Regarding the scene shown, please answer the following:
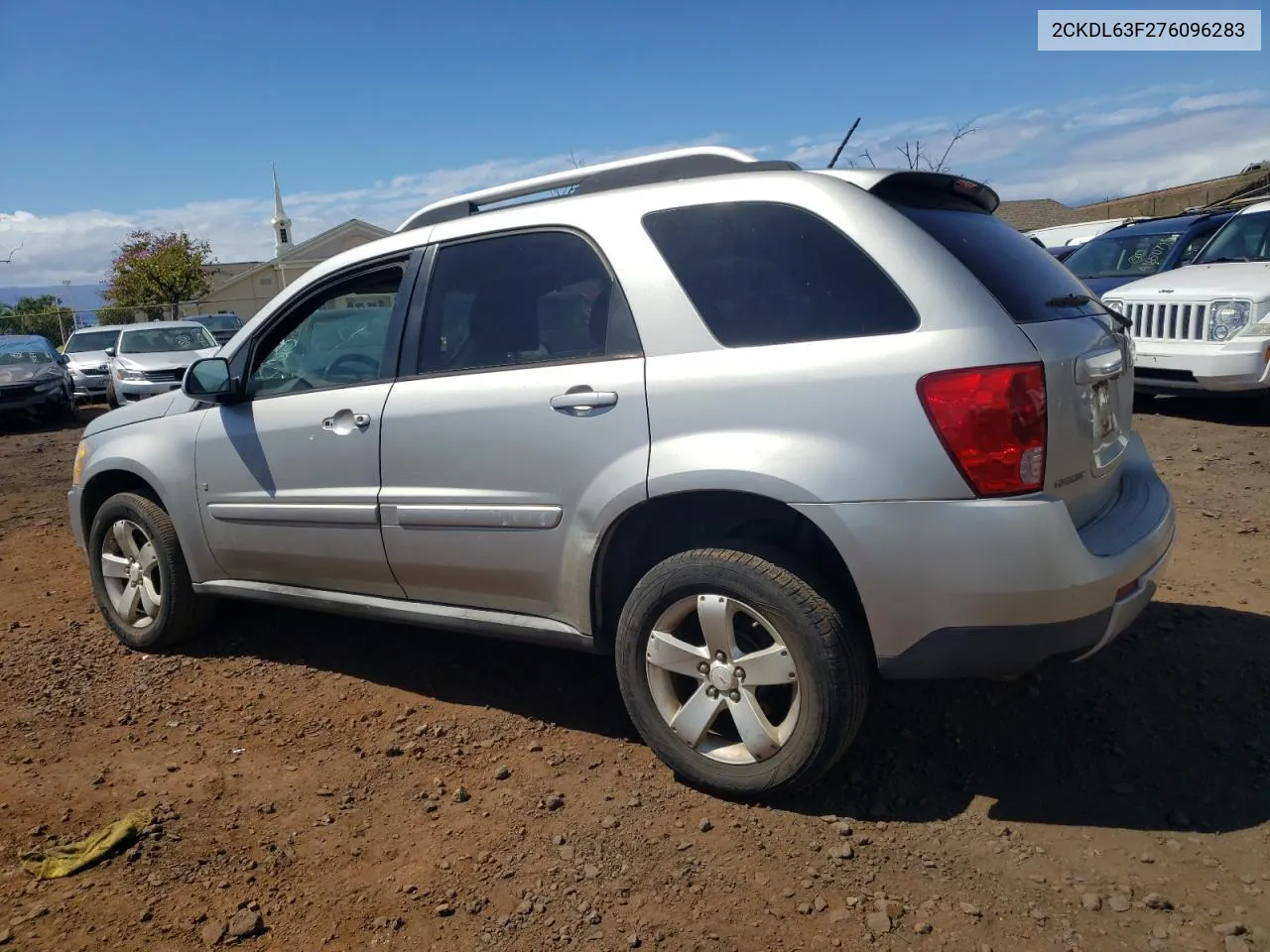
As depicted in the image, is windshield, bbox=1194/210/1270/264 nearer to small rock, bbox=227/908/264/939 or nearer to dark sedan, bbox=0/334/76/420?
small rock, bbox=227/908/264/939

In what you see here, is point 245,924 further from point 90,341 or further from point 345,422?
point 90,341

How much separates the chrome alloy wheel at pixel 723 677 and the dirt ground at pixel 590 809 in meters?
0.24

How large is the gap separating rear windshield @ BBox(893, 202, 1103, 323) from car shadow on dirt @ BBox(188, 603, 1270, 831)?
1035 mm

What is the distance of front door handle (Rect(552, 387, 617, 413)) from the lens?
2994 mm

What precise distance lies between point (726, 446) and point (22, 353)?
15.6 metres

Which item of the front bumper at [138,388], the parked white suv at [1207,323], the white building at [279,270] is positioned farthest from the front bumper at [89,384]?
the white building at [279,270]

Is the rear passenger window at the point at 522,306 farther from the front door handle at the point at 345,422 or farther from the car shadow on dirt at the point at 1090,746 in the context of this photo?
the car shadow on dirt at the point at 1090,746

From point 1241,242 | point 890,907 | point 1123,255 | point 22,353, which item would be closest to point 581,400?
point 890,907

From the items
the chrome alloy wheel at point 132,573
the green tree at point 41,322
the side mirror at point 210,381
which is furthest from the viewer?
the green tree at point 41,322

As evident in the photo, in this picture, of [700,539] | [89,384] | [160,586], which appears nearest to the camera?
[700,539]

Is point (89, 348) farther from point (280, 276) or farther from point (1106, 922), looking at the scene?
point (280, 276)

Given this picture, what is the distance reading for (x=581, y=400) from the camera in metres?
3.04

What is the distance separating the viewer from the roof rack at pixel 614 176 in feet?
10.5

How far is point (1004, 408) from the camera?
2.48 m
